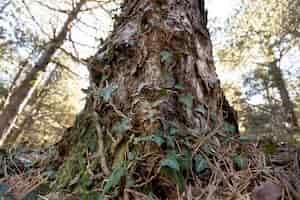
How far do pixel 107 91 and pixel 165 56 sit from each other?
0.32 metres

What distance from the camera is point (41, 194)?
83 centimetres

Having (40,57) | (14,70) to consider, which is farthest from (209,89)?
(14,70)

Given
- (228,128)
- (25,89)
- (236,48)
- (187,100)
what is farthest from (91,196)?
(236,48)

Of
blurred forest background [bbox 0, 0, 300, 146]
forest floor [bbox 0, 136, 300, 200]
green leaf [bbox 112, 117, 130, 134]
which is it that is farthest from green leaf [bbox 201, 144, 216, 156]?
blurred forest background [bbox 0, 0, 300, 146]

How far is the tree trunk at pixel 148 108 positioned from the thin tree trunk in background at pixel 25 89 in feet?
9.51

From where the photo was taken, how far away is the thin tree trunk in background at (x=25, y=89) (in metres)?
3.56

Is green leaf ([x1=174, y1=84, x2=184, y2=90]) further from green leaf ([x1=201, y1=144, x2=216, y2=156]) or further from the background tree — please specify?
the background tree

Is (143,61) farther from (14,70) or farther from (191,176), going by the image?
(14,70)

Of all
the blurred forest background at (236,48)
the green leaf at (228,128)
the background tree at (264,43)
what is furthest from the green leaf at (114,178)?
the background tree at (264,43)

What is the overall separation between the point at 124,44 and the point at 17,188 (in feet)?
2.61

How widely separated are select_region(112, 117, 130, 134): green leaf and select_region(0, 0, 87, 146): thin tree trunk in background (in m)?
3.26

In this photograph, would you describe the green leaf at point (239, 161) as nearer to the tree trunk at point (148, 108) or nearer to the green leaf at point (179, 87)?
the tree trunk at point (148, 108)

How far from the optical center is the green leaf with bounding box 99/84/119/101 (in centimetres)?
99

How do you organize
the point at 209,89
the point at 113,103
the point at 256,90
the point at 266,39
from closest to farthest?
1. the point at 113,103
2. the point at 209,89
3. the point at 266,39
4. the point at 256,90
